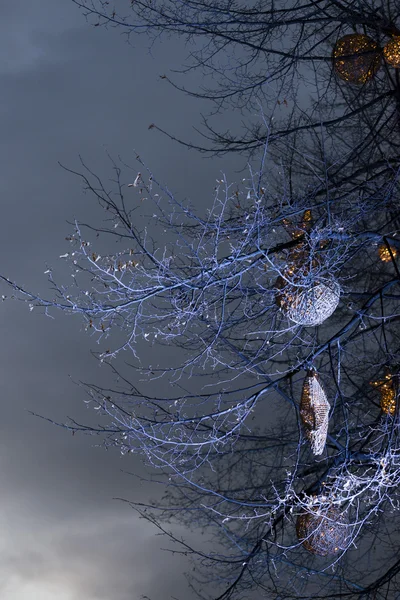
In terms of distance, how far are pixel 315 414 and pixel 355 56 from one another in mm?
2450

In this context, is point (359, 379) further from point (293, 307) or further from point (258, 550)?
point (293, 307)

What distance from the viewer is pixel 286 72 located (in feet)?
19.0

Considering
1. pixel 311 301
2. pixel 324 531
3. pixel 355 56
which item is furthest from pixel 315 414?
pixel 355 56

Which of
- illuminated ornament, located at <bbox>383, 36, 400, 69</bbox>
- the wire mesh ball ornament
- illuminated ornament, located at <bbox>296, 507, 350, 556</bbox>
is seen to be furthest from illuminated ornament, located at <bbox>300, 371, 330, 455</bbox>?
illuminated ornament, located at <bbox>383, 36, 400, 69</bbox>

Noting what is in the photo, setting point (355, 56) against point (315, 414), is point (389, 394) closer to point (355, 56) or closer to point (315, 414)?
point (315, 414)

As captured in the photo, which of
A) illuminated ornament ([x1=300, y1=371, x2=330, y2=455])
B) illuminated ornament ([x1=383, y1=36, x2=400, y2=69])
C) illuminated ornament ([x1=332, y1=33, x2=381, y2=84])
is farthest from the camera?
illuminated ornament ([x1=332, y1=33, x2=381, y2=84])

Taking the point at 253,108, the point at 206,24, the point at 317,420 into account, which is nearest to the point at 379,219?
the point at 253,108

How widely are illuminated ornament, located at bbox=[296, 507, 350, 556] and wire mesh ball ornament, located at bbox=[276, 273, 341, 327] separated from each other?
1.20 metres

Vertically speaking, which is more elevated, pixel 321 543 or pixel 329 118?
pixel 329 118

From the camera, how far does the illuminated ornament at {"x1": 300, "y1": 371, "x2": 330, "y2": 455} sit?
3.85m

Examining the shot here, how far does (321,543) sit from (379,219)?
402 cm

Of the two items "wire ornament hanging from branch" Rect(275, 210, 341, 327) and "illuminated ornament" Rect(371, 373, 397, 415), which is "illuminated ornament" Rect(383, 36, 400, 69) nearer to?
"wire ornament hanging from branch" Rect(275, 210, 341, 327)

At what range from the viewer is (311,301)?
3.89m

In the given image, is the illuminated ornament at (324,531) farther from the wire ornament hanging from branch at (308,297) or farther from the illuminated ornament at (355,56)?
the illuminated ornament at (355,56)
